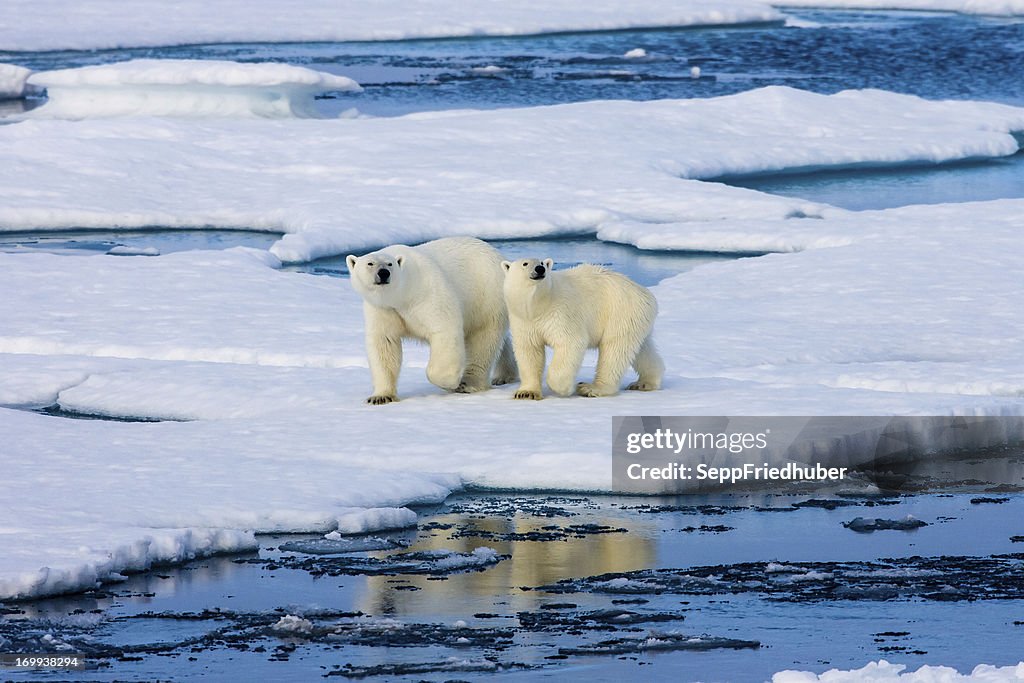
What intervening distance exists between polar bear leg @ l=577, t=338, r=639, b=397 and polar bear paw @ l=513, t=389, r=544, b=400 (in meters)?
0.23

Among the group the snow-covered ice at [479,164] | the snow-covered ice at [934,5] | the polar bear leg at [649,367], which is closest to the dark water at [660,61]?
the snow-covered ice at [934,5]

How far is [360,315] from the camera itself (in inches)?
388

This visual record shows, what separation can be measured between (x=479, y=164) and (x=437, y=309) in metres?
8.34

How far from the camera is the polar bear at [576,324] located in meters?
7.03

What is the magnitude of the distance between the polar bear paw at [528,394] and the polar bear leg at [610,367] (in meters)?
0.23

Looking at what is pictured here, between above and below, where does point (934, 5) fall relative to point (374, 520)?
above

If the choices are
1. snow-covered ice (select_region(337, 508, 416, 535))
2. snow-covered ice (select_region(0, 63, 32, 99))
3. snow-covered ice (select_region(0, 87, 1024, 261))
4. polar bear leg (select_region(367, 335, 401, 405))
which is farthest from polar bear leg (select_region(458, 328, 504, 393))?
snow-covered ice (select_region(0, 63, 32, 99))

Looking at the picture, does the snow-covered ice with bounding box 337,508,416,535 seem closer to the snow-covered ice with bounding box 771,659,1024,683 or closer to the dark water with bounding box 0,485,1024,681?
the dark water with bounding box 0,485,1024,681

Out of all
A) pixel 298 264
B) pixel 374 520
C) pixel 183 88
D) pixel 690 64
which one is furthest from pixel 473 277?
pixel 690 64

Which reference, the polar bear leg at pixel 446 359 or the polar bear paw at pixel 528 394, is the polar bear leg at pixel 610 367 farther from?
the polar bear leg at pixel 446 359

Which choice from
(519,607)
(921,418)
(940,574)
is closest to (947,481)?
(921,418)

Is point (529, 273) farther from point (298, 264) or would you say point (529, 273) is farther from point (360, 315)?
point (298, 264)

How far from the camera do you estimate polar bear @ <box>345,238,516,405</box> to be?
277 inches

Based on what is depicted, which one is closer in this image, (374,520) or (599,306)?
(374,520)
